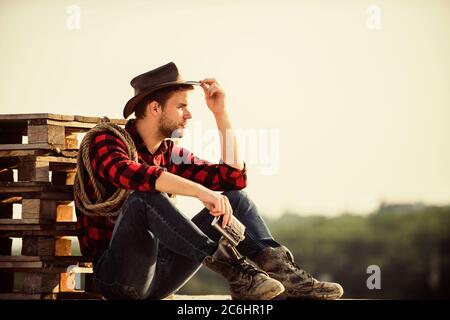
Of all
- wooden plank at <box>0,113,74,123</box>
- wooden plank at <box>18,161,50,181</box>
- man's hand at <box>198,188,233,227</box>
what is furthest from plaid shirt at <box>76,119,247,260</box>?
wooden plank at <box>0,113,74,123</box>

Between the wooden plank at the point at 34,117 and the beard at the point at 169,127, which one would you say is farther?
the wooden plank at the point at 34,117

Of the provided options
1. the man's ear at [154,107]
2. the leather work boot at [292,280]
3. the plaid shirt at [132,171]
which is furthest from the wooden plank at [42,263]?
the leather work boot at [292,280]

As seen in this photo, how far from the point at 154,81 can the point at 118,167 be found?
3.00ft

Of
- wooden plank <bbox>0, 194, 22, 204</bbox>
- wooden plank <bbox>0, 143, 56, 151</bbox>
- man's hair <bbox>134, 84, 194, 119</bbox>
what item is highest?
man's hair <bbox>134, 84, 194, 119</bbox>

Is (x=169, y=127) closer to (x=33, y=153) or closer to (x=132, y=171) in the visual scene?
(x=132, y=171)

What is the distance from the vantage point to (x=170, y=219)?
627 centimetres

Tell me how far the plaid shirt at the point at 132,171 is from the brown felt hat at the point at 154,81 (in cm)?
21

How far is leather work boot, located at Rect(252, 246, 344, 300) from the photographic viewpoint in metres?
6.98

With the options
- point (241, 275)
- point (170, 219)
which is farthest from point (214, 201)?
point (241, 275)

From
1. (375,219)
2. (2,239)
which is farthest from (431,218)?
(2,239)

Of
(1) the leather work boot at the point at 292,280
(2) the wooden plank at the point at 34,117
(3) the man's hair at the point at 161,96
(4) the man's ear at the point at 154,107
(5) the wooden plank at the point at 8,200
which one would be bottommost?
(1) the leather work boot at the point at 292,280

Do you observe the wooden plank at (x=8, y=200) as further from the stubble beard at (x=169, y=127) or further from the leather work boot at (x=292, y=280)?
the leather work boot at (x=292, y=280)

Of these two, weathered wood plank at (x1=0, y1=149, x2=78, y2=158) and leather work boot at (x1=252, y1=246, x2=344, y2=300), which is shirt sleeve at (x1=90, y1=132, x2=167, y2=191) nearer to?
weathered wood plank at (x1=0, y1=149, x2=78, y2=158)

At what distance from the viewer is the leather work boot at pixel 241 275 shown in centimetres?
639
